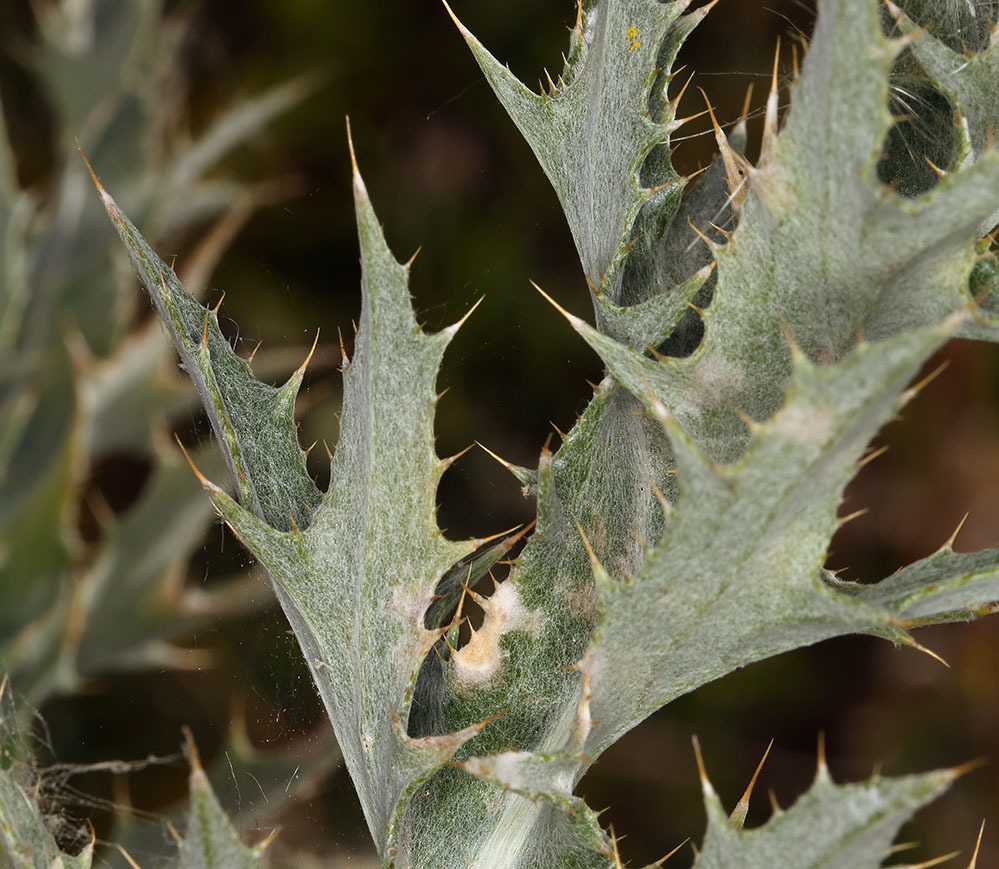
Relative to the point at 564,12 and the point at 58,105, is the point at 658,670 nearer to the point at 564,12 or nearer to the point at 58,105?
the point at 58,105

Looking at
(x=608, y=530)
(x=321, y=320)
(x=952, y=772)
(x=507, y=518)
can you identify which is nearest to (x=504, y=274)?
(x=507, y=518)

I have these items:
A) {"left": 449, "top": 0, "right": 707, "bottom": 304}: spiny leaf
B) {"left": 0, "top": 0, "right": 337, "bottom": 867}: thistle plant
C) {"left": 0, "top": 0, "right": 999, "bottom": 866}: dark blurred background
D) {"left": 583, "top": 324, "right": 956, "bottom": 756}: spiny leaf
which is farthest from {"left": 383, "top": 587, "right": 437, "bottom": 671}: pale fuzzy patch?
{"left": 0, "top": 0, "right": 999, "bottom": 866}: dark blurred background

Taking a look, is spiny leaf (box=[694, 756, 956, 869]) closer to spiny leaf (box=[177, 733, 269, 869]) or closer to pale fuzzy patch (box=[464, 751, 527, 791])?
pale fuzzy patch (box=[464, 751, 527, 791])

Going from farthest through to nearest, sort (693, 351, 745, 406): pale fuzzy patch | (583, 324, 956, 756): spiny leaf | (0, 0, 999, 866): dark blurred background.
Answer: (0, 0, 999, 866): dark blurred background, (693, 351, 745, 406): pale fuzzy patch, (583, 324, 956, 756): spiny leaf

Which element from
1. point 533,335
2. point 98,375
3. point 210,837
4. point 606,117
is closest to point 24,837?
point 210,837

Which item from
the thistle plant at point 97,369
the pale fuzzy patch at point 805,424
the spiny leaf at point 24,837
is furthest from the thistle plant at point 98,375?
the pale fuzzy patch at point 805,424

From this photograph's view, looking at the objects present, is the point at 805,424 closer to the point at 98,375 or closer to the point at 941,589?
the point at 941,589
